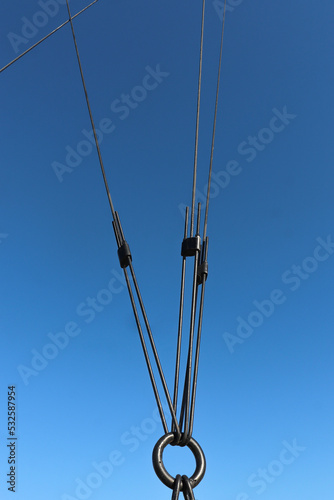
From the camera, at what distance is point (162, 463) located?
2076 mm

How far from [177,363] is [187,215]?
1.09 m

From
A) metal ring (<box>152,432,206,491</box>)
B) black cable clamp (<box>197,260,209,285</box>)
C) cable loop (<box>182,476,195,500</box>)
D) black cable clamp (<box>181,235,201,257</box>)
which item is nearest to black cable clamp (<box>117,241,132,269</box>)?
black cable clamp (<box>181,235,201,257</box>)

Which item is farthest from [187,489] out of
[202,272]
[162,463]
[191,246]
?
[191,246]

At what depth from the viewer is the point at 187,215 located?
10.4 feet

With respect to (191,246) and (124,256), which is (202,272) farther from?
(124,256)

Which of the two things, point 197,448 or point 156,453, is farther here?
point 197,448

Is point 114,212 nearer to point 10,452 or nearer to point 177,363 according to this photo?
point 177,363

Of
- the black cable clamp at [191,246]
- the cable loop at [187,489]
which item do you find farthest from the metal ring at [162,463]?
the black cable clamp at [191,246]

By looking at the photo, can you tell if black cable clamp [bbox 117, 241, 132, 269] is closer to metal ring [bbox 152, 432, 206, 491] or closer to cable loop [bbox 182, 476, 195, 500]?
metal ring [bbox 152, 432, 206, 491]

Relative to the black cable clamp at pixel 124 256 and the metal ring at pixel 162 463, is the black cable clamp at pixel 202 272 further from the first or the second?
the metal ring at pixel 162 463

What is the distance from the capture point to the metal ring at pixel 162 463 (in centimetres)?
205

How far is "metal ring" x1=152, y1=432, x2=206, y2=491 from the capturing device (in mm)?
2047

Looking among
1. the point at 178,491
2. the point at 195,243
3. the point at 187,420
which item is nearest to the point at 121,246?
the point at 195,243

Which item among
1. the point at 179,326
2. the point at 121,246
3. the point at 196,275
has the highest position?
the point at 121,246
